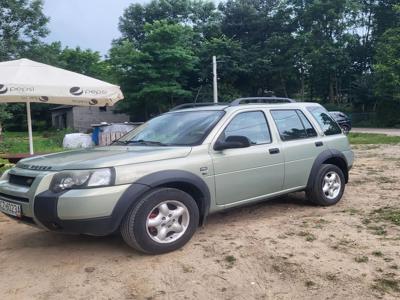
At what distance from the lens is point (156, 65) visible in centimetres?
3494

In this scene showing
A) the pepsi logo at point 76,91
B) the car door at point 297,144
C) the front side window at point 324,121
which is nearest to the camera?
the car door at point 297,144

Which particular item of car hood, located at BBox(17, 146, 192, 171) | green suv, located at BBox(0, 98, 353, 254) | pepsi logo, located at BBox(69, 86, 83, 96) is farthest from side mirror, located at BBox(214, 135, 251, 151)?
pepsi logo, located at BBox(69, 86, 83, 96)

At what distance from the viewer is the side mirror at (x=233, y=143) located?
191 inches

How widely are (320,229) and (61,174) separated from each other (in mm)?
3053

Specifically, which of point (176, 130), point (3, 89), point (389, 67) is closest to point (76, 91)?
point (3, 89)

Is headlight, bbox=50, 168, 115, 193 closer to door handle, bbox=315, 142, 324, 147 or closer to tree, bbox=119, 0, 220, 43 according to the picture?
door handle, bbox=315, 142, 324, 147

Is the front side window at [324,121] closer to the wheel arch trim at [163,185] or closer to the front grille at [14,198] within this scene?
the wheel arch trim at [163,185]

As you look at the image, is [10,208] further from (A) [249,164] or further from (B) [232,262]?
(A) [249,164]

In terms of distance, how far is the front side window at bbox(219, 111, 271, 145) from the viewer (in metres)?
5.23

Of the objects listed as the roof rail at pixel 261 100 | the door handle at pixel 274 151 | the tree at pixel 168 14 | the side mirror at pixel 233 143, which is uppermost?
the tree at pixel 168 14

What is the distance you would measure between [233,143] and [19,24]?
3401 centimetres

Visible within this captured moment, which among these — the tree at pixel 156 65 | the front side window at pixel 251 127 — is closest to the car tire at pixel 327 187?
the front side window at pixel 251 127

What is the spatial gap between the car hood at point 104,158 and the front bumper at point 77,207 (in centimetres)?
22

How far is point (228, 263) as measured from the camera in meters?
4.16
